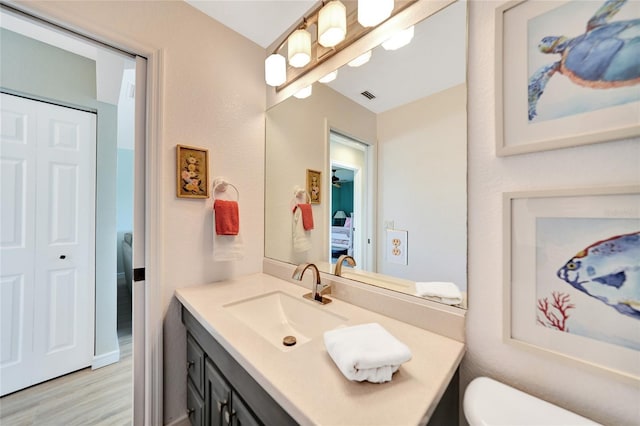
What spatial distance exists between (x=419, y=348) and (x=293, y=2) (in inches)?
69.4

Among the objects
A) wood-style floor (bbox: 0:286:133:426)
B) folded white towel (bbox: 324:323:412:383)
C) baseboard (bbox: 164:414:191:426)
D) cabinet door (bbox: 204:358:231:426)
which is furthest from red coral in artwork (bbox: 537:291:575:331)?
wood-style floor (bbox: 0:286:133:426)

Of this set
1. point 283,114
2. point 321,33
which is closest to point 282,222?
point 283,114

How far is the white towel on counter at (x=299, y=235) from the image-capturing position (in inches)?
58.5

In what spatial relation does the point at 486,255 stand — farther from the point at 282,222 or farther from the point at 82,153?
the point at 82,153

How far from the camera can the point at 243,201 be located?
1.55 m

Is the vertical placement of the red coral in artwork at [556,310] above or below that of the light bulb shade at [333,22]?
below

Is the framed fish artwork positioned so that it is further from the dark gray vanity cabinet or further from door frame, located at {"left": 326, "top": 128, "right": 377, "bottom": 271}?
the dark gray vanity cabinet

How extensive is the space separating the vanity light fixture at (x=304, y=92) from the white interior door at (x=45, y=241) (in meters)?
1.79

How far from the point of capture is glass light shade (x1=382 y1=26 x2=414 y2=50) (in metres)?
0.94

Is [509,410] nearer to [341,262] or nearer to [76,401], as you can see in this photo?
[341,262]

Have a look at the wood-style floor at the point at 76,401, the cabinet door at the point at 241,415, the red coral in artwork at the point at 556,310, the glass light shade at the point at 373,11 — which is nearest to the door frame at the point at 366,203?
the glass light shade at the point at 373,11

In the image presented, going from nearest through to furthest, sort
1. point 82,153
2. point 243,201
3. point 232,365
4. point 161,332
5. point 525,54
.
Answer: point 525,54
point 232,365
point 161,332
point 243,201
point 82,153

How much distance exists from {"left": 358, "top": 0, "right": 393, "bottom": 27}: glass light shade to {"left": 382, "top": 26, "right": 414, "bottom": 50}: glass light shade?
0.28 ft

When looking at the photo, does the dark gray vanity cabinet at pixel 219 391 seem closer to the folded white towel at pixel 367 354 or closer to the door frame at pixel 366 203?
the folded white towel at pixel 367 354
